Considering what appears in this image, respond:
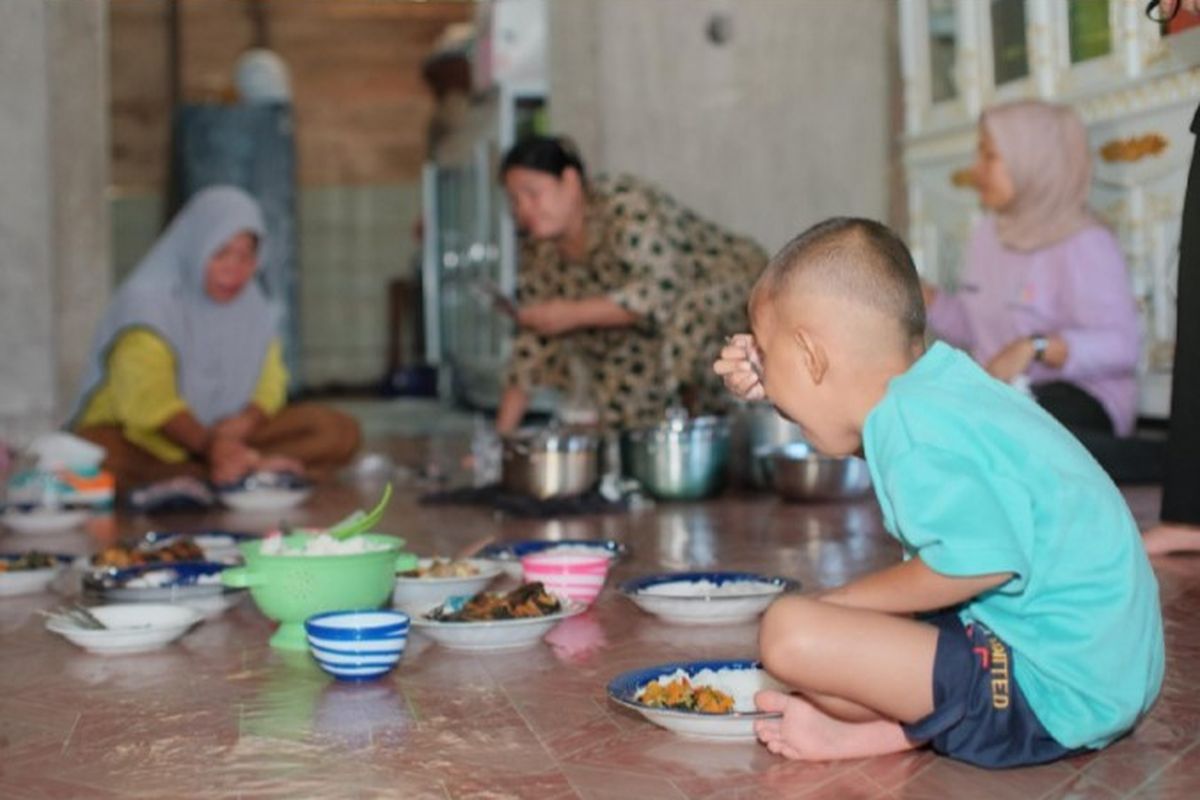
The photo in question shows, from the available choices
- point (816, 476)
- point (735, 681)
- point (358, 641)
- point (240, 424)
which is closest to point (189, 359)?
point (240, 424)

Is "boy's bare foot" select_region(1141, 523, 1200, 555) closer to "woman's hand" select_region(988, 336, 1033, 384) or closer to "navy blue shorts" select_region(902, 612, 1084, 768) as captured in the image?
"woman's hand" select_region(988, 336, 1033, 384)

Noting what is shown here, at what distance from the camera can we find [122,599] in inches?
122

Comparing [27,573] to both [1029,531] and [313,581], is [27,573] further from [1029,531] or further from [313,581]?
[1029,531]

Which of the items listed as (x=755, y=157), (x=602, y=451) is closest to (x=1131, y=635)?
(x=602, y=451)

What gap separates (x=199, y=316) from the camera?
584cm

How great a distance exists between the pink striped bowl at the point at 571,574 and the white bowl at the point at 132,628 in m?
0.58

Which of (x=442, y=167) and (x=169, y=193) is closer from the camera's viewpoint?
(x=442, y=167)

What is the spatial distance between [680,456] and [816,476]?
15.2 inches

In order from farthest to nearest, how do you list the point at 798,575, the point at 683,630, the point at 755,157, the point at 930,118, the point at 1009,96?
the point at 755,157 < the point at 930,118 < the point at 1009,96 < the point at 798,575 < the point at 683,630

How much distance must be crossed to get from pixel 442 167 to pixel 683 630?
8946mm

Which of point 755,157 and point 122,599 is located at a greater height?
point 755,157

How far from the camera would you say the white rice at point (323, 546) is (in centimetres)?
282

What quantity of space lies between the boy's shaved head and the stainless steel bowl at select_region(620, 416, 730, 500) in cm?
288

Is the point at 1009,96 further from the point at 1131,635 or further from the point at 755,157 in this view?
the point at 1131,635
